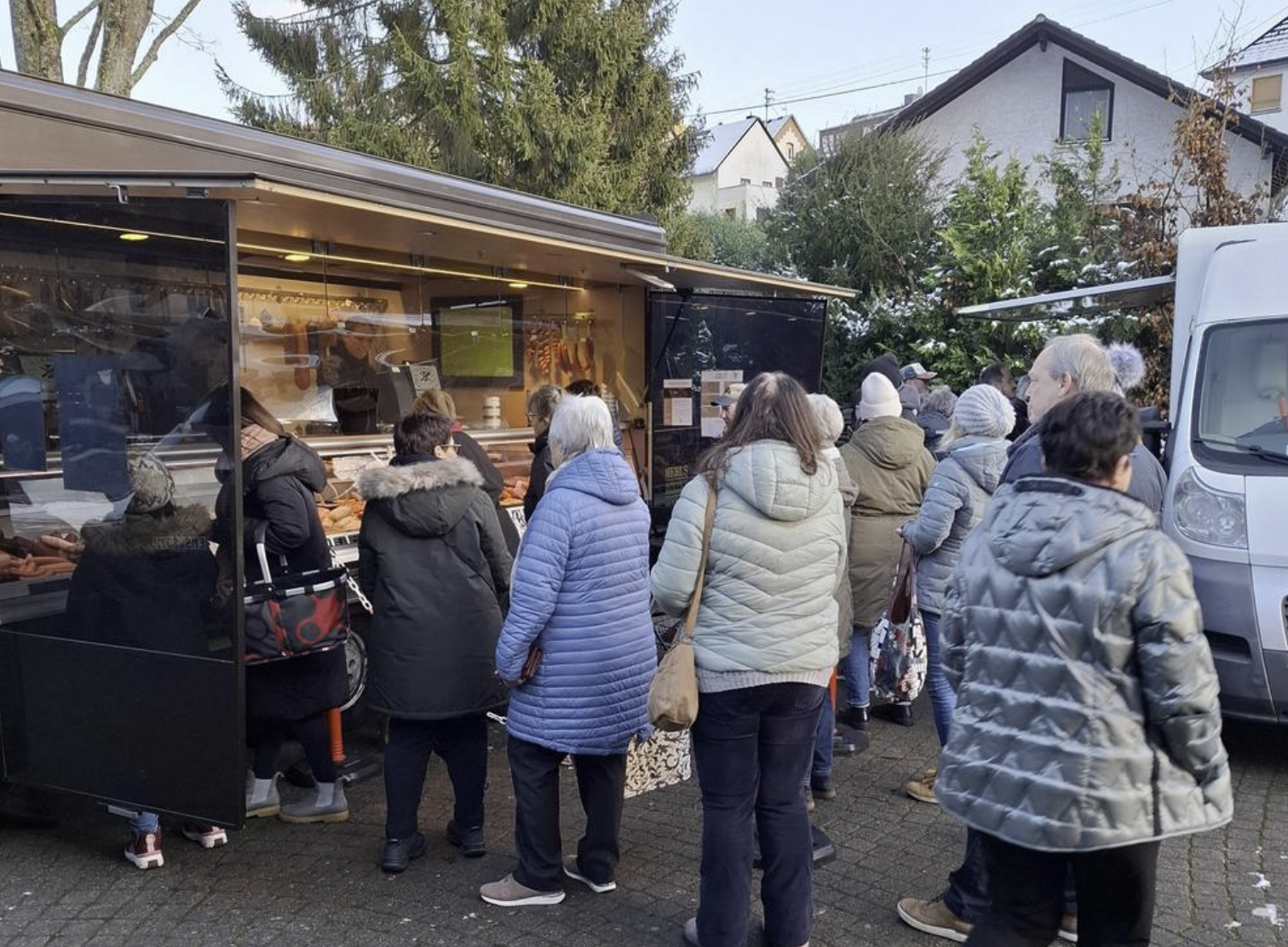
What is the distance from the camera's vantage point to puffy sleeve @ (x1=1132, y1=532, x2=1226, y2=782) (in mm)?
2273

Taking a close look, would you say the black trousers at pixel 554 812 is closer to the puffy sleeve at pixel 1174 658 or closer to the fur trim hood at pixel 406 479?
the fur trim hood at pixel 406 479

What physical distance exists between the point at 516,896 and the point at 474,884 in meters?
0.26

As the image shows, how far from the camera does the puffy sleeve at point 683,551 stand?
10.2ft

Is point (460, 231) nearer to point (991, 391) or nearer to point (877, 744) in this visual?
point (991, 391)

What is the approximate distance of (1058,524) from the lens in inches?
93.5

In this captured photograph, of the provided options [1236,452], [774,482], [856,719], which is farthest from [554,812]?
[1236,452]

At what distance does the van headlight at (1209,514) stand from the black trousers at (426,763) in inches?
140

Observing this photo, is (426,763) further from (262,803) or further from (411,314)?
(411,314)

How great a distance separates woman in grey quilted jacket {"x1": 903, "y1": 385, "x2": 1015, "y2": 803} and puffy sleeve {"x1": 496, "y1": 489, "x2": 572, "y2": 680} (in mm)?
1725

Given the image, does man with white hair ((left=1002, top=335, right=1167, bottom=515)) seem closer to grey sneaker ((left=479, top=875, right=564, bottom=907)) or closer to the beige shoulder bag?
the beige shoulder bag

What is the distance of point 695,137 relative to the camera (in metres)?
17.7

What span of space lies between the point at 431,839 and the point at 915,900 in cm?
196

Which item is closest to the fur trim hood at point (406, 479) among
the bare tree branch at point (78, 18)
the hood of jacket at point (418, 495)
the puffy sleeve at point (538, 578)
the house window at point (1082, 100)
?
the hood of jacket at point (418, 495)

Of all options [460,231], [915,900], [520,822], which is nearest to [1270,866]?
[915,900]
